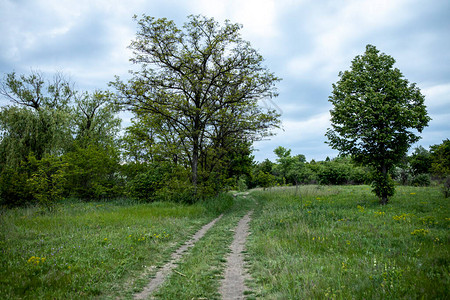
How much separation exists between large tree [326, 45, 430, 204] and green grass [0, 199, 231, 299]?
11732 mm

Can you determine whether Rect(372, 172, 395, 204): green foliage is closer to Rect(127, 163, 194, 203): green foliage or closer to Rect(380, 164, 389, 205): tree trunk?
Rect(380, 164, 389, 205): tree trunk

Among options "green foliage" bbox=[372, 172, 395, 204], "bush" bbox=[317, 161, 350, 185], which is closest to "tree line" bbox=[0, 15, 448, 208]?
"green foliage" bbox=[372, 172, 395, 204]

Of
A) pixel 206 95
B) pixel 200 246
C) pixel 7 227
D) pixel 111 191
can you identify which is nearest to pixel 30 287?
pixel 200 246

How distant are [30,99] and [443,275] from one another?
3644cm

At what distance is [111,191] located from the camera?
23.6m

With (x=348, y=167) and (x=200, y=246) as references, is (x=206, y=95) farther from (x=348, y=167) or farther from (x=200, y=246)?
(x=348, y=167)

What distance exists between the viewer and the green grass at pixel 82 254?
15.8 feet

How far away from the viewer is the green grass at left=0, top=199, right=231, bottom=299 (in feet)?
15.8

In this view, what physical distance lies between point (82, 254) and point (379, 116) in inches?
640

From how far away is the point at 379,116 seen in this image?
1427 cm

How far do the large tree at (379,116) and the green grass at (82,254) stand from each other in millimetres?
11732

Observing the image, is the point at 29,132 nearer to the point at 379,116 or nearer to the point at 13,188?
the point at 13,188

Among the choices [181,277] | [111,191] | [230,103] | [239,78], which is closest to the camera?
[181,277]

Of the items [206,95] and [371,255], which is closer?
[371,255]
